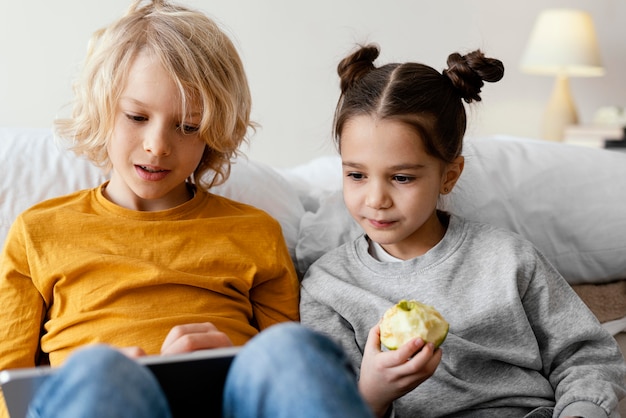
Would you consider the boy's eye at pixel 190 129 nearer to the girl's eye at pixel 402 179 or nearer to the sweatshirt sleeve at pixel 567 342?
the girl's eye at pixel 402 179

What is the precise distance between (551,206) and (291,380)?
3.42 ft

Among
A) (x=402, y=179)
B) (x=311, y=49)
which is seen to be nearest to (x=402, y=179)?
(x=402, y=179)

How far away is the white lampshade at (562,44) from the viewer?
9.98ft

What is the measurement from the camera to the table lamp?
9.98 ft

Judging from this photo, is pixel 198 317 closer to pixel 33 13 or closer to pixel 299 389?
pixel 299 389

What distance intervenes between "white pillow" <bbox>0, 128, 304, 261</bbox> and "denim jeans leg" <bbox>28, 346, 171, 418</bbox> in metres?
0.73

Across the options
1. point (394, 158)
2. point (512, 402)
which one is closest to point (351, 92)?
point (394, 158)

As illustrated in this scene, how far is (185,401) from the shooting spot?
0.90 m

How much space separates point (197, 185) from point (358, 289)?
36 centimetres

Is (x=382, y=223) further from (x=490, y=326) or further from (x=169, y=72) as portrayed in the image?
(x=169, y=72)

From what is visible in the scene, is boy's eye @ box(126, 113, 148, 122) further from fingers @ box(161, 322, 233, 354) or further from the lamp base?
the lamp base

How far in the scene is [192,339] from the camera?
108 cm

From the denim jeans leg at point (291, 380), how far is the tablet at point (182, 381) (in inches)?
1.0

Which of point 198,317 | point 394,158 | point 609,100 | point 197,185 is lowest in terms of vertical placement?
point 609,100
